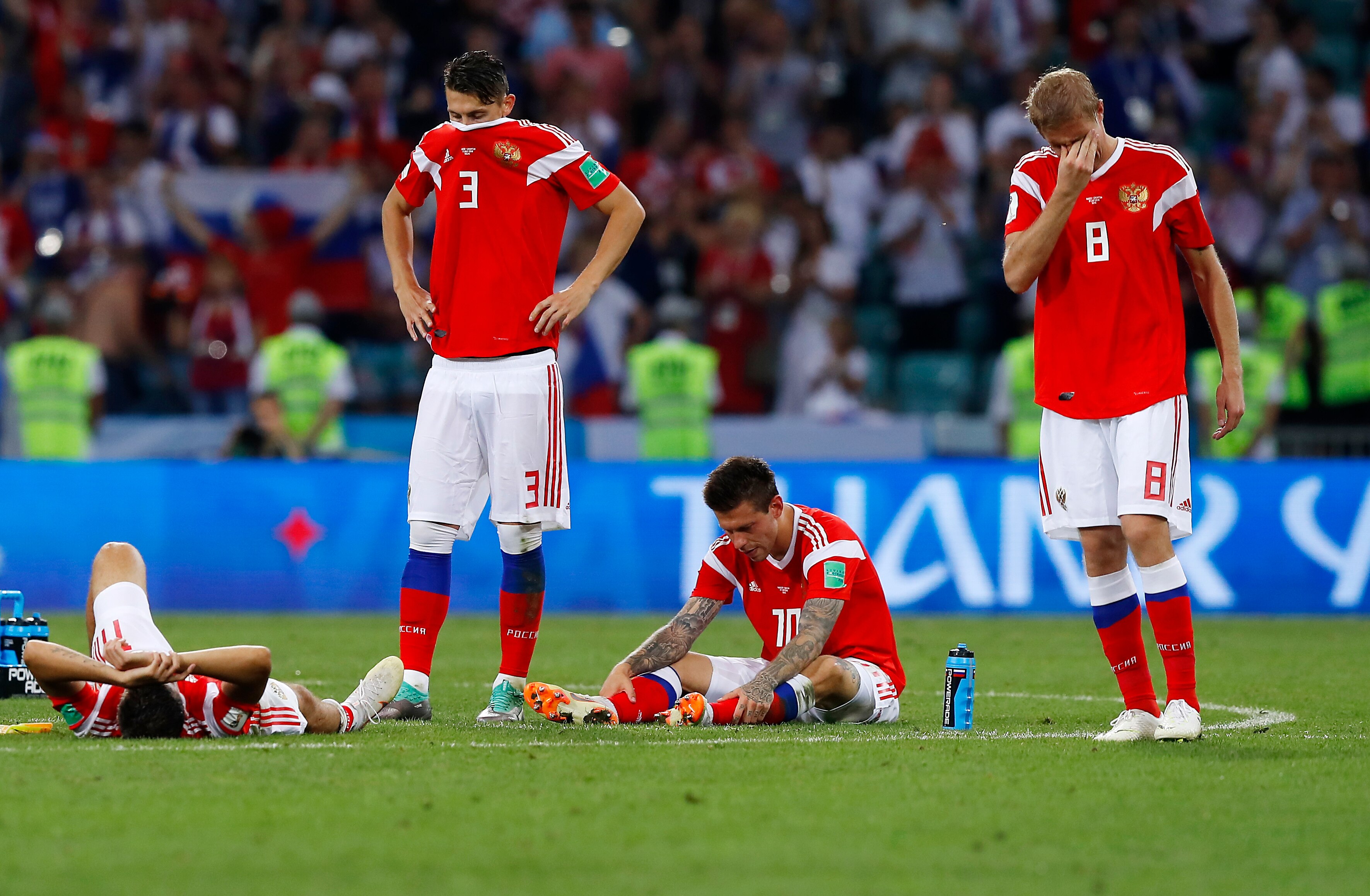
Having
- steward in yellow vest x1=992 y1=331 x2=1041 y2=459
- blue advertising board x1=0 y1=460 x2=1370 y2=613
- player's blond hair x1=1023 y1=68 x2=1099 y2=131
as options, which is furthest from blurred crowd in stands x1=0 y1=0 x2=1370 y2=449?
player's blond hair x1=1023 y1=68 x2=1099 y2=131

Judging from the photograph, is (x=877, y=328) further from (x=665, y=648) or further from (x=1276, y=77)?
(x=665, y=648)

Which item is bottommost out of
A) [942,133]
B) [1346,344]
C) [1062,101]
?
[1346,344]

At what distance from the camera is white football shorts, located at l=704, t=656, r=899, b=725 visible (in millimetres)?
7234

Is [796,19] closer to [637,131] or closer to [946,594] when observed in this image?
[637,131]

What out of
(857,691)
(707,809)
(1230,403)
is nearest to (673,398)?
(857,691)

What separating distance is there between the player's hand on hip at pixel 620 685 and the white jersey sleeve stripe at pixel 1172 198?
2.67 m

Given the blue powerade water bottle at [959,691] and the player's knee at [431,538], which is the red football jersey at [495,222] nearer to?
the player's knee at [431,538]

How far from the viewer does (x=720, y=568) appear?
24.3ft

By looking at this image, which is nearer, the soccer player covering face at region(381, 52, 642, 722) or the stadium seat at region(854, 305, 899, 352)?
the soccer player covering face at region(381, 52, 642, 722)

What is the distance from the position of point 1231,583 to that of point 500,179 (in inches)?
316

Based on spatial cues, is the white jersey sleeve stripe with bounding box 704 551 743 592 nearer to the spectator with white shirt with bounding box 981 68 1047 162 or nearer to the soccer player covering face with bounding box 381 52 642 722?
the soccer player covering face with bounding box 381 52 642 722

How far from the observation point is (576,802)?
513 cm

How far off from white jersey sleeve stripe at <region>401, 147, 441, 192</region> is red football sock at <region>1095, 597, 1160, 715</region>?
322 centimetres

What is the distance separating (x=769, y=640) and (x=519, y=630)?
105cm
